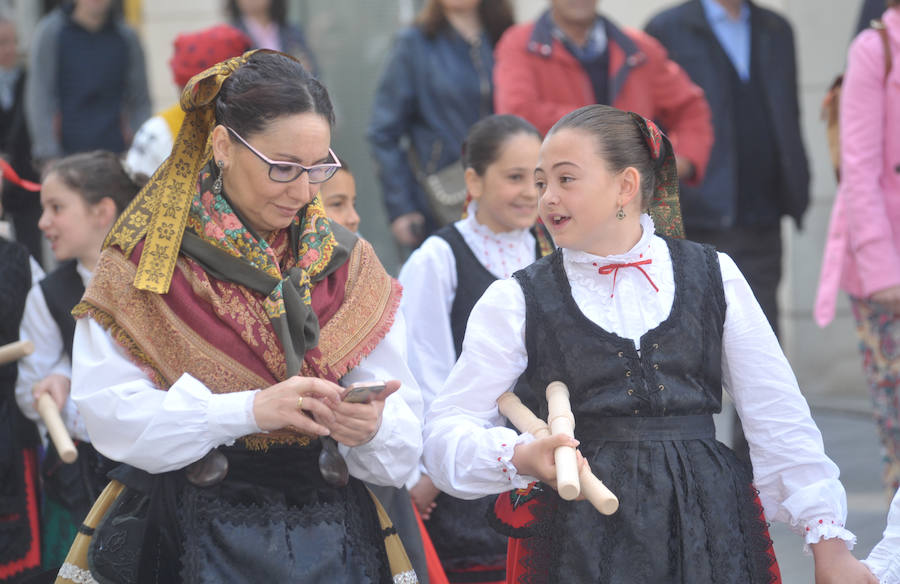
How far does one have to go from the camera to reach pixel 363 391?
296cm

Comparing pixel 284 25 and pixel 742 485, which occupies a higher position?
pixel 284 25

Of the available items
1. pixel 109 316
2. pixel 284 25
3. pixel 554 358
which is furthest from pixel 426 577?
pixel 284 25

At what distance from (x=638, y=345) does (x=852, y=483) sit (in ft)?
11.5

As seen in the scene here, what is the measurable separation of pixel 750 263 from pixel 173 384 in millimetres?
4013

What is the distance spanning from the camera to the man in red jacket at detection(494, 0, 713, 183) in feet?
19.9

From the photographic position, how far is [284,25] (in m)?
7.66

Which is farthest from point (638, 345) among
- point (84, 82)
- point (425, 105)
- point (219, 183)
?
point (84, 82)

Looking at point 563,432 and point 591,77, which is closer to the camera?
point 563,432

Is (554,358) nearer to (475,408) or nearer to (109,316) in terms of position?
(475,408)

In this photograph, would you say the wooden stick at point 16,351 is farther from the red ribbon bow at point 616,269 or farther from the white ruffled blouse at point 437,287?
the red ribbon bow at point 616,269

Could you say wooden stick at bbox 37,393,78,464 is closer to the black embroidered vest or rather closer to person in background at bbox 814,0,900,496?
the black embroidered vest

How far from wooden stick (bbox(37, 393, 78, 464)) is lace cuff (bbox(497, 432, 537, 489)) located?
45.1 inches

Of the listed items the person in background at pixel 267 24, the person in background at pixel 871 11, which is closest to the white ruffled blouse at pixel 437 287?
the person in background at pixel 871 11

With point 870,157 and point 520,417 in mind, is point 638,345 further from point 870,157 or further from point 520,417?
point 870,157
